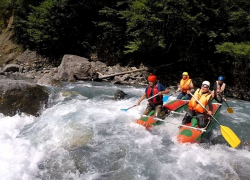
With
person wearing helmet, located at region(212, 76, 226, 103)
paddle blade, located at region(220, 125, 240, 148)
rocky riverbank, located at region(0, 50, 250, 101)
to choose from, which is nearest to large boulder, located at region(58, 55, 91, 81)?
rocky riverbank, located at region(0, 50, 250, 101)

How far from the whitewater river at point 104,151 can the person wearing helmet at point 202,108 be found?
1.75 feet

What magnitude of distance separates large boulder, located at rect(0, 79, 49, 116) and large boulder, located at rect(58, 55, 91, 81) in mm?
5875

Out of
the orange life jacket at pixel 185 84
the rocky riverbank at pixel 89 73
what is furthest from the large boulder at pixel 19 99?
the rocky riverbank at pixel 89 73

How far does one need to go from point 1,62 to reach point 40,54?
3.50 m

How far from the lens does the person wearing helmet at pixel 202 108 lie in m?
5.54

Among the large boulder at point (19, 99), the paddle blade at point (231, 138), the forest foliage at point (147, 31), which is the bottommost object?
the paddle blade at point (231, 138)

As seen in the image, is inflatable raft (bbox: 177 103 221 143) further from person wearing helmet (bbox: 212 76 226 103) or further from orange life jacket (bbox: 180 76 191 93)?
person wearing helmet (bbox: 212 76 226 103)

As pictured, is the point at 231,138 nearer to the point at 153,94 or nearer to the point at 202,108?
the point at 202,108

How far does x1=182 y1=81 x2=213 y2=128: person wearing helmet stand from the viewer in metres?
5.54

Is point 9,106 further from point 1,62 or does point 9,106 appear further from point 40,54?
point 1,62

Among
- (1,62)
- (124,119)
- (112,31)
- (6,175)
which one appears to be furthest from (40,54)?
(6,175)

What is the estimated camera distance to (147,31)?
41.0 ft

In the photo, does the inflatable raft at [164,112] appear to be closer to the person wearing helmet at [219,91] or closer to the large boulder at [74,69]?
the person wearing helmet at [219,91]

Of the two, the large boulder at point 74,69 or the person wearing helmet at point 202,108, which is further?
the large boulder at point 74,69
